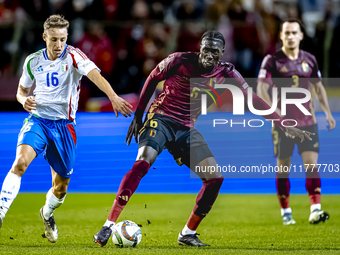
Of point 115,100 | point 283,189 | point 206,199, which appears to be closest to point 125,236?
point 206,199

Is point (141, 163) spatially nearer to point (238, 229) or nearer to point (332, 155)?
point (238, 229)

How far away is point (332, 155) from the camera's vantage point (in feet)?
26.2

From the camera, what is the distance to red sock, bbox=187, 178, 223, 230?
5383mm

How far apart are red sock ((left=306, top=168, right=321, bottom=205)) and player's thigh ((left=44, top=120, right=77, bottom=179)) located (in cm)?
312

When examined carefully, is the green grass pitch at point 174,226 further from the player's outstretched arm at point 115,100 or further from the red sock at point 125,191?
the player's outstretched arm at point 115,100

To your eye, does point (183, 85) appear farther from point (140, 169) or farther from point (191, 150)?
point (140, 169)

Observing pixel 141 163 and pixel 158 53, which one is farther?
pixel 158 53

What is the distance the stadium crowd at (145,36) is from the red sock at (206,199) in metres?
3.99

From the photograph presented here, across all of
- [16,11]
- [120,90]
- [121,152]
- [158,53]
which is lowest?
[121,152]

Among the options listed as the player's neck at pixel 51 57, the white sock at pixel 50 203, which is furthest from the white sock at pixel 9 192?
the player's neck at pixel 51 57

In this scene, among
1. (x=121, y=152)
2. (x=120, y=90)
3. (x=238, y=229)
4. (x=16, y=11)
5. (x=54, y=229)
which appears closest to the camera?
(x=54, y=229)

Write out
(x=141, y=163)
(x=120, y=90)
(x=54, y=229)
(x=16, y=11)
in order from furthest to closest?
(x=16, y=11), (x=120, y=90), (x=54, y=229), (x=141, y=163)

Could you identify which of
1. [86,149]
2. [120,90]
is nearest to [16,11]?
[120,90]

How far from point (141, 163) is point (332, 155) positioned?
13.0ft
